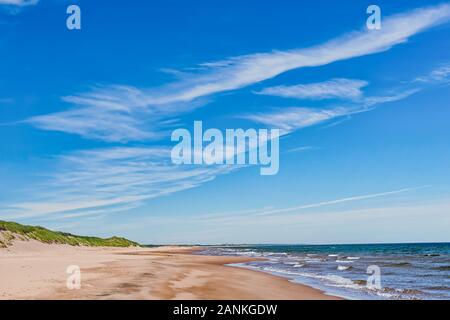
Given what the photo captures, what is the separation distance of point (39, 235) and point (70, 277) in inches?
2304

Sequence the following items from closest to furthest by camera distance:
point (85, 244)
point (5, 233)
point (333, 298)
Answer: point (333, 298) < point (5, 233) < point (85, 244)

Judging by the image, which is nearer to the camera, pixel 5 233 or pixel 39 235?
pixel 5 233

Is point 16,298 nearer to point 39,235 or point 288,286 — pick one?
point 288,286

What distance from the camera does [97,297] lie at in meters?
17.3

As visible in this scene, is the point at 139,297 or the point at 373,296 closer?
the point at 139,297

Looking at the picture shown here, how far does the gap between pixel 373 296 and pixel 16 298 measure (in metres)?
16.1

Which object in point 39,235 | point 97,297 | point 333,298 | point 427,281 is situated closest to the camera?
point 97,297

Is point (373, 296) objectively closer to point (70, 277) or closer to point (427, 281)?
point (427, 281)

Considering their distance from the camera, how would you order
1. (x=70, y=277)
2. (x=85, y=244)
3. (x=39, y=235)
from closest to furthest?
(x=70, y=277), (x=39, y=235), (x=85, y=244)

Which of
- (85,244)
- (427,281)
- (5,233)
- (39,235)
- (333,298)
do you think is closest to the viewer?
(333,298)
